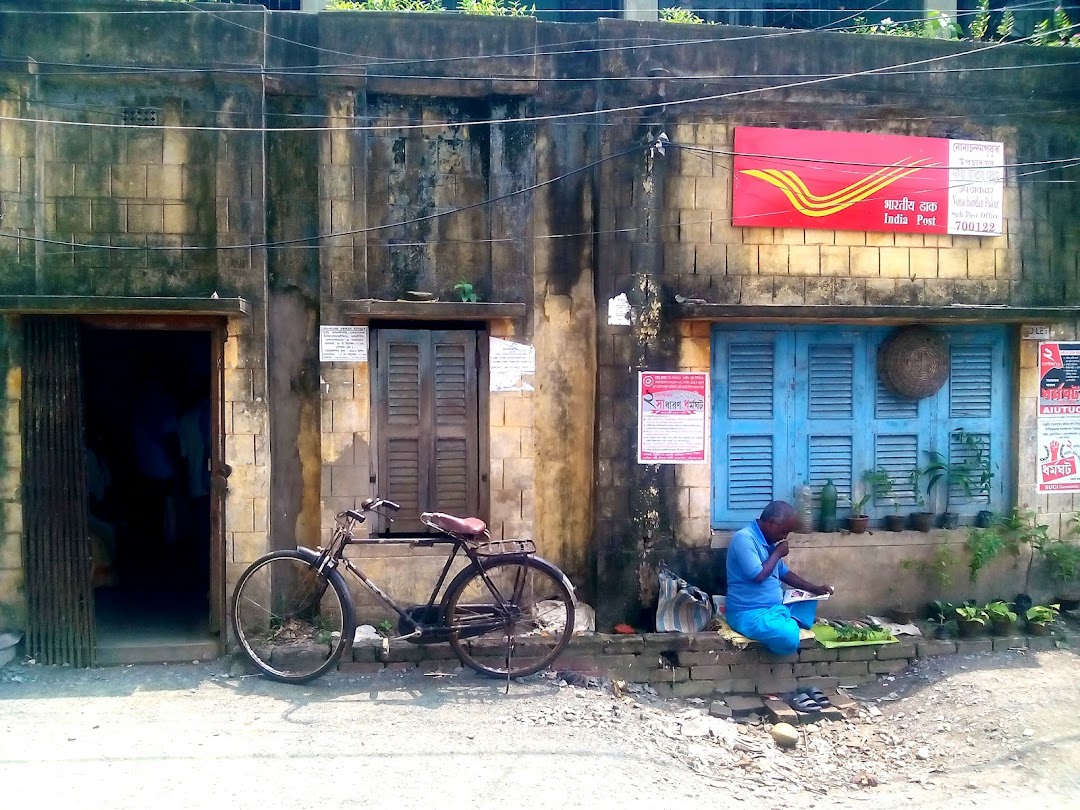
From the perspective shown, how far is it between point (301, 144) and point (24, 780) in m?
4.64

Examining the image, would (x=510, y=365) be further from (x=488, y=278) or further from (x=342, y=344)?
(x=342, y=344)

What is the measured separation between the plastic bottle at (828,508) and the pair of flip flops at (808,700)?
55.4 inches

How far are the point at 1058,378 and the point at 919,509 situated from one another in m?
1.72

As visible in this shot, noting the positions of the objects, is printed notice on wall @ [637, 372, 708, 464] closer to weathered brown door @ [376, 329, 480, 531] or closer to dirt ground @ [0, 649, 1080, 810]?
weathered brown door @ [376, 329, 480, 531]

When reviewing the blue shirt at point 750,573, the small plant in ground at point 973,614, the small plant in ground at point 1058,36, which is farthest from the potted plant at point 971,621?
the small plant in ground at point 1058,36

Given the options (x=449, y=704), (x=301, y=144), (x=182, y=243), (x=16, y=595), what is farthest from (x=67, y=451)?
(x=449, y=704)

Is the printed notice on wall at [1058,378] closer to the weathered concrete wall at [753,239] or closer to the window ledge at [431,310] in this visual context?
the weathered concrete wall at [753,239]

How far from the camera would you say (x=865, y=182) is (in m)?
7.17

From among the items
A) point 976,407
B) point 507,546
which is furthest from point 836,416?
point 507,546

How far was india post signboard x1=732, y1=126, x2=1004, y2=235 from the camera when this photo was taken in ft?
23.1

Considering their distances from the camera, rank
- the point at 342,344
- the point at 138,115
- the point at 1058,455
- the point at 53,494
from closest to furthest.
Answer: the point at 53,494
the point at 138,115
the point at 342,344
the point at 1058,455

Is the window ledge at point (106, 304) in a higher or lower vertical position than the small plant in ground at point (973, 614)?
higher

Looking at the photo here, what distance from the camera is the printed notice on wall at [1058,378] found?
7.55m

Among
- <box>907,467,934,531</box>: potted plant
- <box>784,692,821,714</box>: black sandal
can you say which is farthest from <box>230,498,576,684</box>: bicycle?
<box>907,467,934,531</box>: potted plant
